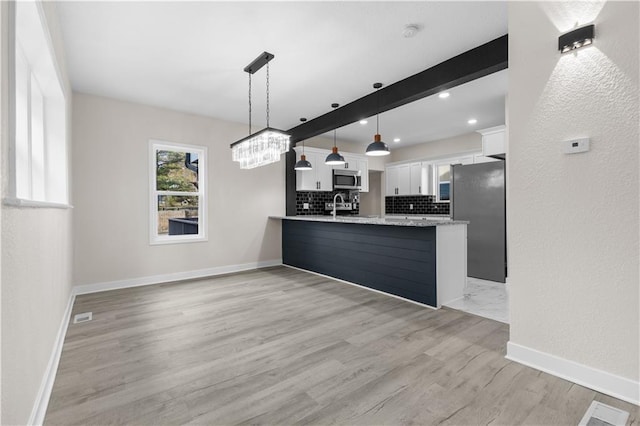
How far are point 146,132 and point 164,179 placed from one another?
753 millimetres

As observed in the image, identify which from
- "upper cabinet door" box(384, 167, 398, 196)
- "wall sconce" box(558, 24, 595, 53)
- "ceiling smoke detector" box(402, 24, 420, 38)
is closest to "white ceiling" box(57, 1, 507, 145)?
"ceiling smoke detector" box(402, 24, 420, 38)

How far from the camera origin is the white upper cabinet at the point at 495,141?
4.44m

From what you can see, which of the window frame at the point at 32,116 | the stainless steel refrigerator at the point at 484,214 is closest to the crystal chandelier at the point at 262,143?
the window frame at the point at 32,116

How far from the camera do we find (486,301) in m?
3.66

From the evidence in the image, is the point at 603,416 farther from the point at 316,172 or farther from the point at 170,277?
the point at 316,172

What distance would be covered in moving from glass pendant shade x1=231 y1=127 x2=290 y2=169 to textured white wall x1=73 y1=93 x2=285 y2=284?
192 cm

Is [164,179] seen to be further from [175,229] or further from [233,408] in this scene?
[233,408]

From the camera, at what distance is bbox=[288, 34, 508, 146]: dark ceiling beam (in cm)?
289

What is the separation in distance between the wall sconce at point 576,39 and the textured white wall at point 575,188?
0.05 meters

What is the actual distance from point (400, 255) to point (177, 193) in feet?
11.8

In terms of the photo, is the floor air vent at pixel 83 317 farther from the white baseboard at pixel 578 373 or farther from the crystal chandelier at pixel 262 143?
Answer: the white baseboard at pixel 578 373

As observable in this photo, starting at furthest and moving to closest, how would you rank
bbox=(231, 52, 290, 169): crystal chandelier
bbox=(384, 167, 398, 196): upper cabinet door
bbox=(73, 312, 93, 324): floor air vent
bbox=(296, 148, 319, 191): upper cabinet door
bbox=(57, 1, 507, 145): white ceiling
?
bbox=(384, 167, 398, 196): upper cabinet door → bbox=(296, 148, 319, 191): upper cabinet door → bbox=(231, 52, 290, 169): crystal chandelier → bbox=(73, 312, 93, 324): floor air vent → bbox=(57, 1, 507, 145): white ceiling

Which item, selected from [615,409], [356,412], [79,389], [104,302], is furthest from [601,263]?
[104,302]

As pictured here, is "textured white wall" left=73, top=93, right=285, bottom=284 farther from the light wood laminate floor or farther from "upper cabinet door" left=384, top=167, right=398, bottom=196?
"upper cabinet door" left=384, top=167, right=398, bottom=196
